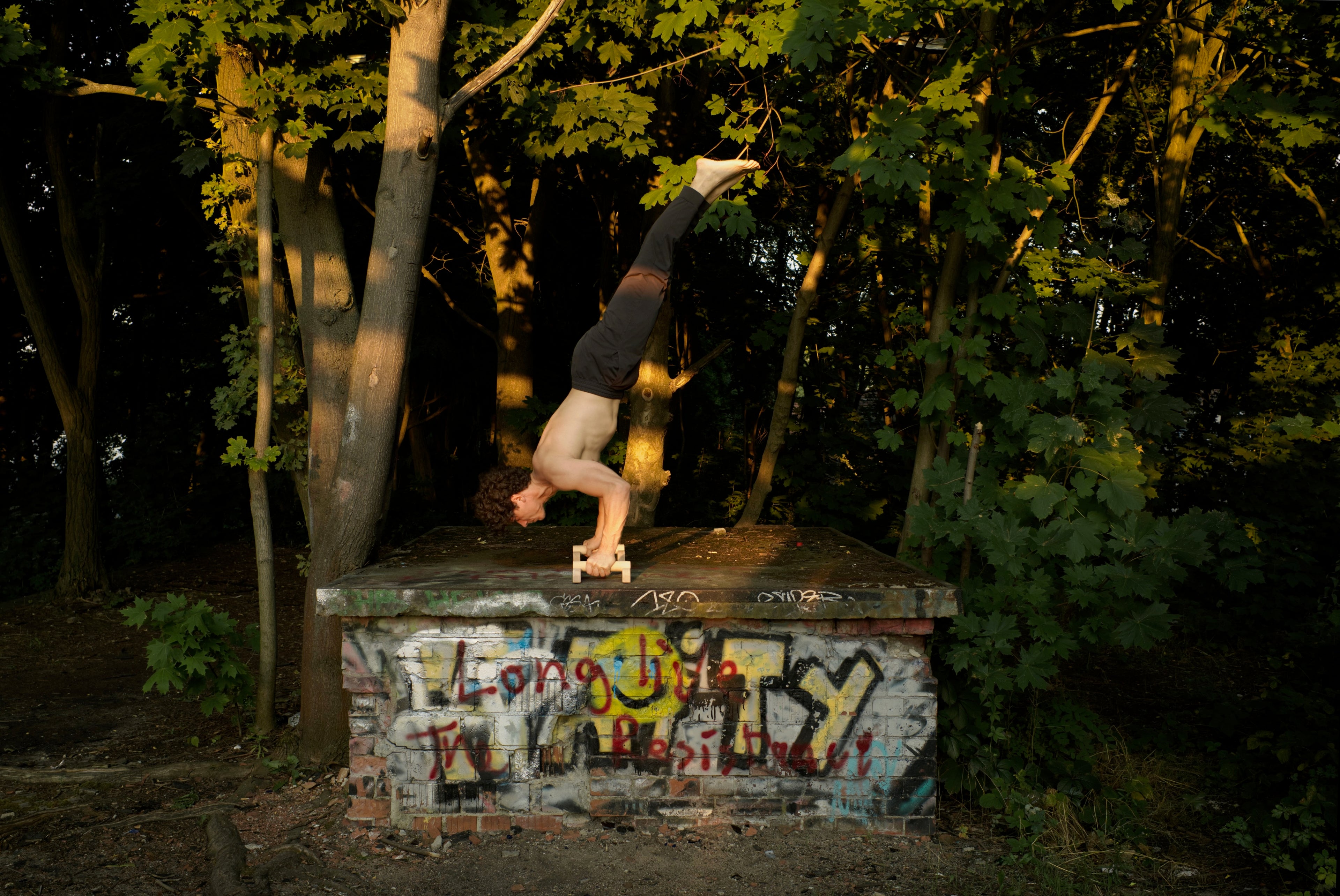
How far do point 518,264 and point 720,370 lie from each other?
4.13m

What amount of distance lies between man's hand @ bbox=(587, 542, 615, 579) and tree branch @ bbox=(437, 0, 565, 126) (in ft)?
8.74

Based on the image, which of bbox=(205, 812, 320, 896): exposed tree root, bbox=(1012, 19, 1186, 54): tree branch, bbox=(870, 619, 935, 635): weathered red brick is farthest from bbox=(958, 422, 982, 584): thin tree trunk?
bbox=(205, 812, 320, 896): exposed tree root

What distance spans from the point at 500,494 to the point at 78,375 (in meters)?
7.90

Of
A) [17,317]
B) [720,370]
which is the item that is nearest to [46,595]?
[17,317]

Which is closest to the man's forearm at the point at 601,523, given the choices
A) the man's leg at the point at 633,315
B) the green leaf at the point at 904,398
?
the man's leg at the point at 633,315

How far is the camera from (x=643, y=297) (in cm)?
477

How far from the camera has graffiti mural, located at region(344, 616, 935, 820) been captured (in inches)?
182

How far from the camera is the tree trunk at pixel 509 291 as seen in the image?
9.61 m

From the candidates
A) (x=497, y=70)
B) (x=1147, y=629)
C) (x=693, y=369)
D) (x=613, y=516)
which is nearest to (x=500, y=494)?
(x=613, y=516)

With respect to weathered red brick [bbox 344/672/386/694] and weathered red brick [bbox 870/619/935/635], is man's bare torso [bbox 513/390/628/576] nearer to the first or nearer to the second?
weathered red brick [bbox 344/672/386/694]

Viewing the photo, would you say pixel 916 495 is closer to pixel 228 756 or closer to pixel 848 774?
pixel 848 774

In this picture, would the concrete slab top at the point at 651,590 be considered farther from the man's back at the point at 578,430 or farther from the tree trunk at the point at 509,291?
the tree trunk at the point at 509,291

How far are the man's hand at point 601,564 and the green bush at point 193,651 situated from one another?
225cm

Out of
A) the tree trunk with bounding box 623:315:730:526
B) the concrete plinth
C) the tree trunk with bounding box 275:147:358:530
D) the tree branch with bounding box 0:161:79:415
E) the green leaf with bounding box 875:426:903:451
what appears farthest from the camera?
the tree branch with bounding box 0:161:79:415
